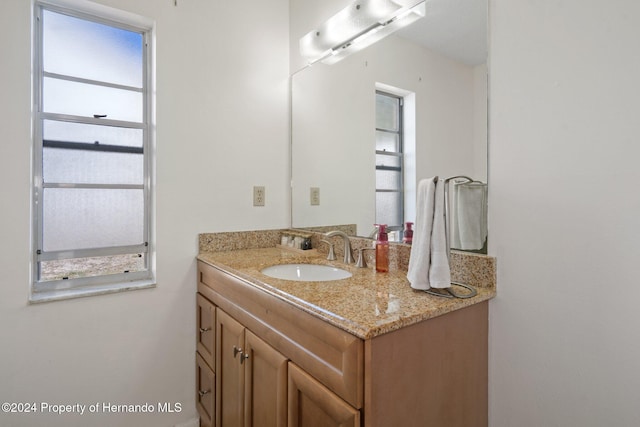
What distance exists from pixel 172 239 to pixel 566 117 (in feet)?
5.37

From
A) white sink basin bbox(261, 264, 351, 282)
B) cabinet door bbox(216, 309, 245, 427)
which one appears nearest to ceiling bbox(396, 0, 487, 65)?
white sink basin bbox(261, 264, 351, 282)

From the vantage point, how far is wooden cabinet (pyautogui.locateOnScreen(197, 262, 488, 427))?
775 mm

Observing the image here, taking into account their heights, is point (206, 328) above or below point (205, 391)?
above

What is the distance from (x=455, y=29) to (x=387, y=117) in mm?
395

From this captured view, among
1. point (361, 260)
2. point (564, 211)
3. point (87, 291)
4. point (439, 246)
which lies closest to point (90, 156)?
point (87, 291)

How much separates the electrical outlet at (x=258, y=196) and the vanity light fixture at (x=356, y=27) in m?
0.77

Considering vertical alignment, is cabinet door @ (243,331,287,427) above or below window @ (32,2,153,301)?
below

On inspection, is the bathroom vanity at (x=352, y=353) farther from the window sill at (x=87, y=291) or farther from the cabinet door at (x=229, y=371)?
the window sill at (x=87, y=291)

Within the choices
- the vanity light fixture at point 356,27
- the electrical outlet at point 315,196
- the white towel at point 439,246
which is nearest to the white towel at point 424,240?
the white towel at point 439,246

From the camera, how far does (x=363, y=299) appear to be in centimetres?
96

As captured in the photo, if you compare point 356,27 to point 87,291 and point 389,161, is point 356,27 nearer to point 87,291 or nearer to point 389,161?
point 389,161

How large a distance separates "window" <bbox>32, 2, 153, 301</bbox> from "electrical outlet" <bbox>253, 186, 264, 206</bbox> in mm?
541

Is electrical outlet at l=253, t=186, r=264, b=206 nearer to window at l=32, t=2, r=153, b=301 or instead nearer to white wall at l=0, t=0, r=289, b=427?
white wall at l=0, t=0, r=289, b=427

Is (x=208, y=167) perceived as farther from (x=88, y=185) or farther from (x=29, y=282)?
→ (x=29, y=282)
